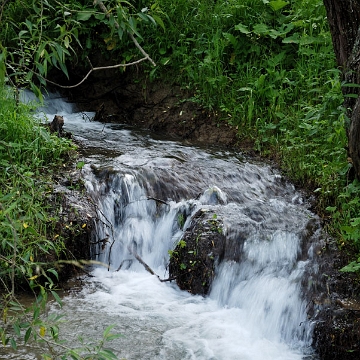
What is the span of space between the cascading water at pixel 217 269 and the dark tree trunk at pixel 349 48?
96 cm

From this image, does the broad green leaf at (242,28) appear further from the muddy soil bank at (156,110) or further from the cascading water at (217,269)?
the cascading water at (217,269)

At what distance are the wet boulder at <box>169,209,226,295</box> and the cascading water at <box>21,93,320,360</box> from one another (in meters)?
0.07

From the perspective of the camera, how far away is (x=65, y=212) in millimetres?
5598

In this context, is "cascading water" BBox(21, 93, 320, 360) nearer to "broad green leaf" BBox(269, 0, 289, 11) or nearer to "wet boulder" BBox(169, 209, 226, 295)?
"wet boulder" BBox(169, 209, 226, 295)

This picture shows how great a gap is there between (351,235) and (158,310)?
1.63 meters

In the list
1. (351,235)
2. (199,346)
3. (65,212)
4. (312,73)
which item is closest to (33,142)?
(65,212)

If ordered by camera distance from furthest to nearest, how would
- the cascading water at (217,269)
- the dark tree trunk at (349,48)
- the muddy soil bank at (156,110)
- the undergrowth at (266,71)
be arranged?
the muddy soil bank at (156,110) → the undergrowth at (266,71) → the dark tree trunk at (349,48) → the cascading water at (217,269)

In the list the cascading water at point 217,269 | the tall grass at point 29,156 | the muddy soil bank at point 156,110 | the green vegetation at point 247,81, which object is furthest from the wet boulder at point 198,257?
the tall grass at point 29,156

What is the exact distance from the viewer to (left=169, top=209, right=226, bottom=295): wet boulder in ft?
17.5

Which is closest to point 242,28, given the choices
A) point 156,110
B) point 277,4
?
point 277,4

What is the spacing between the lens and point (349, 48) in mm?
5699

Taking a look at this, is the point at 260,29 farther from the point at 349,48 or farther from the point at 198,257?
the point at 198,257

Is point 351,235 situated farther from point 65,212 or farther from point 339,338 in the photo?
point 65,212

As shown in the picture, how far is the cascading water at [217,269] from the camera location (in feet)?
15.3
